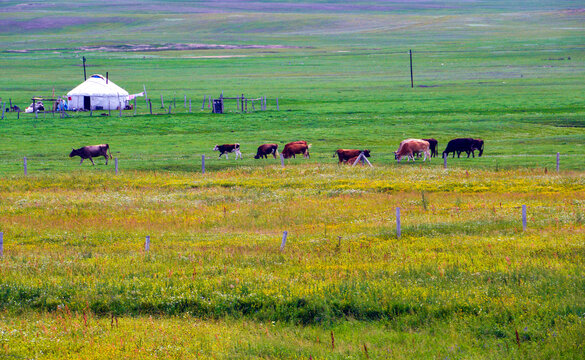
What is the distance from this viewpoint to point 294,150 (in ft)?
134

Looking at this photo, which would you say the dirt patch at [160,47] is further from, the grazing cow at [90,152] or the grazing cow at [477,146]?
the grazing cow at [477,146]

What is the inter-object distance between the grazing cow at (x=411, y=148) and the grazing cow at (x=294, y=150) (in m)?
5.42

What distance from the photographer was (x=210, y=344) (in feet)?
38.6

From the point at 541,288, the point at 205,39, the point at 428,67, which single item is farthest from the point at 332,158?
the point at 205,39

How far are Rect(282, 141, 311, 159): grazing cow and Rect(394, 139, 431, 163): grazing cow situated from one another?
542 centimetres

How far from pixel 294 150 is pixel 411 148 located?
6651 mm

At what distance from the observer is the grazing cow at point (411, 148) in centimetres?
3853

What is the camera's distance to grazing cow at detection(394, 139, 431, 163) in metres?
38.5

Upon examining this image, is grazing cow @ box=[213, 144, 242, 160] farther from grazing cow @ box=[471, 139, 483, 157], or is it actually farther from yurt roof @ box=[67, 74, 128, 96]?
yurt roof @ box=[67, 74, 128, 96]

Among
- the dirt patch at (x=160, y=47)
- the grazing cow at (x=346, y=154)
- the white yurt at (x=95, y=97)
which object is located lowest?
the grazing cow at (x=346, y=154)

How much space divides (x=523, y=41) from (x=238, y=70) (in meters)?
72.7

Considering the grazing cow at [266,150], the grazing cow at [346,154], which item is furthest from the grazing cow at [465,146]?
the grazing cow at [266,150]

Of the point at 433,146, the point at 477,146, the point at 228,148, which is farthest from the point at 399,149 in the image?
the point at 228,148

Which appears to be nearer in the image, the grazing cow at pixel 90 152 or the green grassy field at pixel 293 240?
the green grassy field at pixel 293 240
